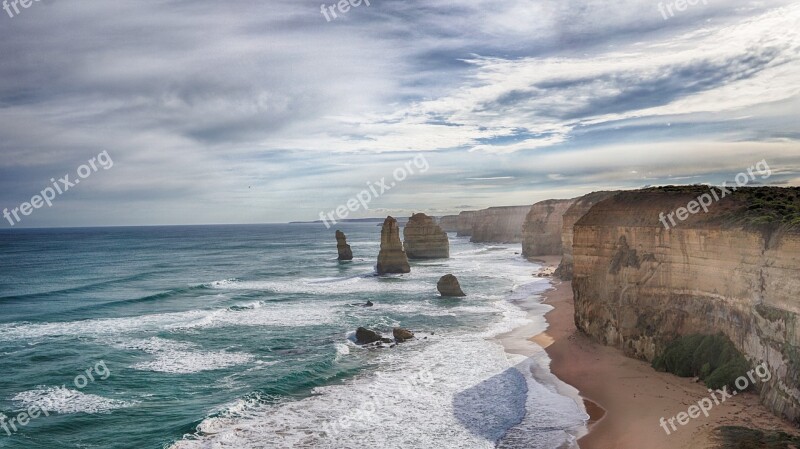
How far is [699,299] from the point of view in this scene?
22.8m

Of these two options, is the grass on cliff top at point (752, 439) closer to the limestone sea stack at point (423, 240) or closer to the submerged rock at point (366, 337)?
the submerged rock at point (366, 337)

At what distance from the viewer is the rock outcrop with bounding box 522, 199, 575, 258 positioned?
78438 millimetres

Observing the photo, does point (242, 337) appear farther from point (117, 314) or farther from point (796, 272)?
point (796, 272)

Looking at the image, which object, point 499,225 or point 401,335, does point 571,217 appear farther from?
point 499,225

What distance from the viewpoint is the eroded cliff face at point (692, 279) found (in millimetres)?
17453

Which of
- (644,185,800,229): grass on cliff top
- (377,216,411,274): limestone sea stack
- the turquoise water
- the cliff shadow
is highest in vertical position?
(644,185,800,229): grass on cliff top

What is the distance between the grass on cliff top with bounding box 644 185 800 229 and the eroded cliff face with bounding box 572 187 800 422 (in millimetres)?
84

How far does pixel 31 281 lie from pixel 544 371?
66.4 metres

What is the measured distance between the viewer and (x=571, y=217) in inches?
1944

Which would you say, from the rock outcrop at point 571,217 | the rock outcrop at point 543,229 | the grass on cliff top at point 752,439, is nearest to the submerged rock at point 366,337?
the grass on cliff top at point 752,439

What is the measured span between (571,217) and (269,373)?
33.3 metres

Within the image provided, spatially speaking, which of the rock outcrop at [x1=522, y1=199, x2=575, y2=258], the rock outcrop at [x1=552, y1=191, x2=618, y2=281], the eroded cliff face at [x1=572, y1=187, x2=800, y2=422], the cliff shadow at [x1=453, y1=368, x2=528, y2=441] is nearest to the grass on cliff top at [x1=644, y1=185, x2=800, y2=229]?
the eroded cliff face at [x1=572, y1=187, x2=800, y2=422]

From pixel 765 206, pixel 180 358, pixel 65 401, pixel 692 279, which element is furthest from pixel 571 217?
pixel 65 401

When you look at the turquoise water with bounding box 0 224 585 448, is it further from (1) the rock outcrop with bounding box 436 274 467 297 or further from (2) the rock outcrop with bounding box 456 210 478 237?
(2) the rock outcrop with bounding box 456 210 478 237
